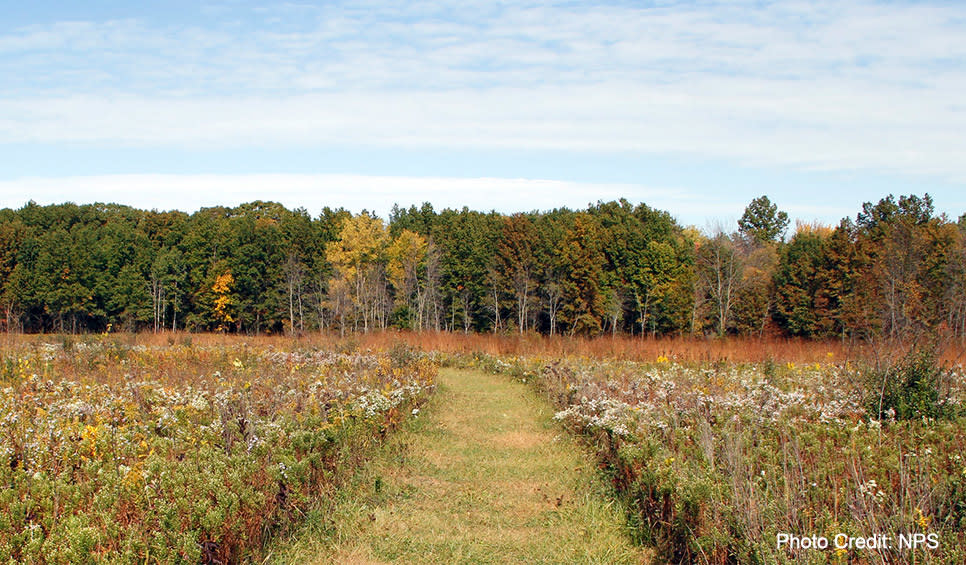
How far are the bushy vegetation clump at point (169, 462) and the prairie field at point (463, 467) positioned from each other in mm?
19

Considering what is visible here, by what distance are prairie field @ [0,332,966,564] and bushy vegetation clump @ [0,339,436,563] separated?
19 millimetres

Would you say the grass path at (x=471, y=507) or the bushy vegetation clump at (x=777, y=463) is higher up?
the bushy vegetation clump at (x=777, y=463)

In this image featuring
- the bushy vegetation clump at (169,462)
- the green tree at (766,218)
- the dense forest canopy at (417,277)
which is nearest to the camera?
the bushy vegetation clump at (169,462)

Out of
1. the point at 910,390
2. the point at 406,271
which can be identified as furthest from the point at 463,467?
the point at 406,271

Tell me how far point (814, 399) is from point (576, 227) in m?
38.0

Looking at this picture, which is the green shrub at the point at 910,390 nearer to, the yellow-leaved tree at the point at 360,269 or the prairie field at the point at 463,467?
the prairie field at the point at 463,467

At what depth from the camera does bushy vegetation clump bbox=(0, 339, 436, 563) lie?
11.6ft

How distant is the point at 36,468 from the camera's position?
14.8 ft

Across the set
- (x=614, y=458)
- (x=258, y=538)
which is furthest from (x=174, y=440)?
(x=614, y=458)

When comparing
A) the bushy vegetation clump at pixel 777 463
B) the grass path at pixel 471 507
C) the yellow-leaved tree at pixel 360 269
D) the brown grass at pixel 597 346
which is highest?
the yellow-leaved tree at pixel 360 269

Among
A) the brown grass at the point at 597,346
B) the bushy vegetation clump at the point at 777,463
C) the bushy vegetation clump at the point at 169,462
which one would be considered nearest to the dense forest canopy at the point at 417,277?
the brown grass at the point at 597,346

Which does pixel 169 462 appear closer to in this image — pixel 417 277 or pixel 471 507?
pixel 471 507

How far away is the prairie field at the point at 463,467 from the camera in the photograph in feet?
12.4

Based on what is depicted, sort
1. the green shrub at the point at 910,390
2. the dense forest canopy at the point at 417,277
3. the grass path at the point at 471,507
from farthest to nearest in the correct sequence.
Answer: the dense forest canopy at the point at 417,277 < the green shrub at the point at 910,390 < the grass path at the point at 471,507
